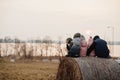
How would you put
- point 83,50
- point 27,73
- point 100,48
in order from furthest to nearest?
1. point 27,73
2. point 83,50
3. point 100,48

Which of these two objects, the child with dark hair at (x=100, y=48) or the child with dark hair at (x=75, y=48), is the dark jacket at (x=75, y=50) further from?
the child with dark hair at (x=100, y=48)

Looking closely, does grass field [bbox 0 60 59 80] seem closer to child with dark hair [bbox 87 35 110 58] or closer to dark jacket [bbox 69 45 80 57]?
dark jacket [bbox 69 45 80 57]

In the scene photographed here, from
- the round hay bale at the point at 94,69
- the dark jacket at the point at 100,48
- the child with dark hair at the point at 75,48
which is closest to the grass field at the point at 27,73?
the child with dark hair at the point at 75,48

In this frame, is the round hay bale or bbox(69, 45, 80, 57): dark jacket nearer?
the round hay bale

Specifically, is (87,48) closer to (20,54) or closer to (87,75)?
(87,75)

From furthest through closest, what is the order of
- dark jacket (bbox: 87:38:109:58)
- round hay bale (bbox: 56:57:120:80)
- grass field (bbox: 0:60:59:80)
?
1. grass field (bbox: 0:60:59:80)
2. dark jacket (bbox: 87:38:109:58)
3. round hay bale (bbox: 56:57:120:80)

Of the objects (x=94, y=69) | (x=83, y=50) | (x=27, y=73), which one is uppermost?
(x=83, y=50)

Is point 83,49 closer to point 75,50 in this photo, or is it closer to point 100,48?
point 75,50

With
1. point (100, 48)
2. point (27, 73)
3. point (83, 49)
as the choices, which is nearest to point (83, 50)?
point (83, 49)

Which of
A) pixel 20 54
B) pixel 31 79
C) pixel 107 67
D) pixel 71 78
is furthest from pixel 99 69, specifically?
pixel 20 54

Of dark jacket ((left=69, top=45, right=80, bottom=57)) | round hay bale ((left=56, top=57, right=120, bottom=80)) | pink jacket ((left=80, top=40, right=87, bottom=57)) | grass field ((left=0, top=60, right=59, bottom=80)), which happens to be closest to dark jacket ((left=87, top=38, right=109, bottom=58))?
pink jacket ((left=80, top=40, right=87, bottom=57))

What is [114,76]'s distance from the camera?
34.0 feet

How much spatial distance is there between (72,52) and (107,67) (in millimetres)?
1759

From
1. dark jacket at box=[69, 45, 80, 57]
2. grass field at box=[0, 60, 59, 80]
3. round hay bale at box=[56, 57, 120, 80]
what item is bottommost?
grass field at box=[0, 60, 59, 80]
